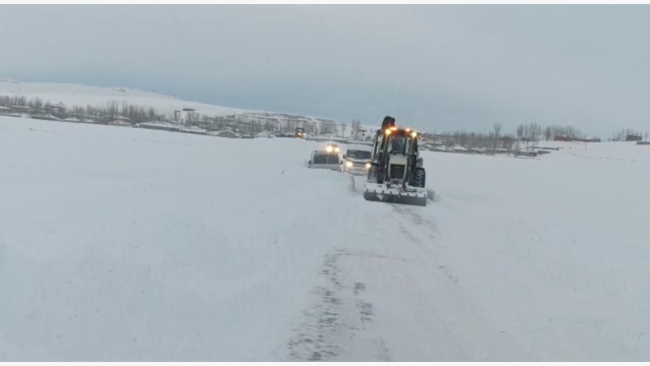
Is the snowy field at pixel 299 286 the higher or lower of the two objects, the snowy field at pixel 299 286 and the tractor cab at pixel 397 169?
the lower

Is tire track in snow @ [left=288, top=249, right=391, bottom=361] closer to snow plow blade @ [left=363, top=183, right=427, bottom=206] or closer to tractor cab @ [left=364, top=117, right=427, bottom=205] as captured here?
snow plow blade @ [left=363, top=183, right=427, bottom=206]

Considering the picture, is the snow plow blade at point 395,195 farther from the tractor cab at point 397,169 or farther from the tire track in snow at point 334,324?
the tire track in snow at point 334,324

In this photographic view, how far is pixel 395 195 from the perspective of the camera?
21.9m

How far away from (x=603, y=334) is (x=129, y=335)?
5.67 meters

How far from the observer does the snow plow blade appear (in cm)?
2175

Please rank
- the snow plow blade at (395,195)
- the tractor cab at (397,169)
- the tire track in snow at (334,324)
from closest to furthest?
the tire track in snow at (334,324) < the snow plow blade at (395,195) < the tractor cab at (397,169)

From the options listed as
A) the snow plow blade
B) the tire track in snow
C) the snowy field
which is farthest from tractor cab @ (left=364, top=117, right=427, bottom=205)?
the tire track in snow

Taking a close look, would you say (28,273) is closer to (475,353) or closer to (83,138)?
(475,353)

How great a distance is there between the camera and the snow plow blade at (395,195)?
21750 mm

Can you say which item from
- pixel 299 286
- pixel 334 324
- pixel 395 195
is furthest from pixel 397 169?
pixel 334 324

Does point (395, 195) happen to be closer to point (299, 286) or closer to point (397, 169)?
point (397, 169)

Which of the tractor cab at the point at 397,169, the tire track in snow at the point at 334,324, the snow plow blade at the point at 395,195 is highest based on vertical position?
the tractor cab at the point at 397,169

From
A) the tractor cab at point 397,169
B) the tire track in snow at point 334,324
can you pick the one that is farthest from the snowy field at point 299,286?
the tractor cab at point 397,169

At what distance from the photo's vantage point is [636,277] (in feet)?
37.9
